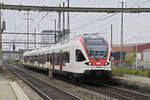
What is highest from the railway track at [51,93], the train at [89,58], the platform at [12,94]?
the train at [89,58]

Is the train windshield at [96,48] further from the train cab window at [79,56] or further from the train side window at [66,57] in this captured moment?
the train side window at [66,57]

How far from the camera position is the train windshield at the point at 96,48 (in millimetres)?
16938

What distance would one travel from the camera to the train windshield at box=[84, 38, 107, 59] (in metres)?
16.9

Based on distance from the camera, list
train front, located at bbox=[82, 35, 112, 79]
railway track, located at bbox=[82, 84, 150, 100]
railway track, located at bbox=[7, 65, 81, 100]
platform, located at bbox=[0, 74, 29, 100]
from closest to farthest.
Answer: platform, located at bbox=[0, 74, 29, 100] → railway track, located at bbox=[82, 84, 150, 100] → railway track, located at bbox=[7, 65, 81, 100] → train front, located at bbox=[82, 35, 112, 79]

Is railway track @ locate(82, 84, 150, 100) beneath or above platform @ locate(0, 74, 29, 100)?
beneath

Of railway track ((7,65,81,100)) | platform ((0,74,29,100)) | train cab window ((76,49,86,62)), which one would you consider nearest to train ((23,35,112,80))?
train cab window ((76,49,86,62))

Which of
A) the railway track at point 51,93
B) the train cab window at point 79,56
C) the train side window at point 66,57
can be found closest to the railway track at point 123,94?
the railway track at point 51,93

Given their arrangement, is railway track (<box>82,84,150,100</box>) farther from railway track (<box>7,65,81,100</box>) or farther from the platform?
the platform

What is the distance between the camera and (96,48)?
56.4 ft

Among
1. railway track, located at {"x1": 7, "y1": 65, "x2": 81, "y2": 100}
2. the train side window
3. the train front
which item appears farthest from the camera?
the train side window

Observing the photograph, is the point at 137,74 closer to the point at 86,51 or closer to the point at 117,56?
the point at 86,51

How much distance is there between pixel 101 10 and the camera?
94.0 ft

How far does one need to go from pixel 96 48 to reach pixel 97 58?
0.70 m

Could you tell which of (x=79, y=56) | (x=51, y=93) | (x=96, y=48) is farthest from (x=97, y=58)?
(x=51, y=93)
